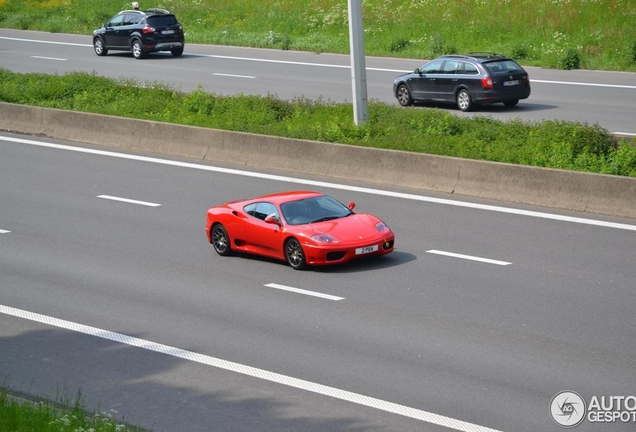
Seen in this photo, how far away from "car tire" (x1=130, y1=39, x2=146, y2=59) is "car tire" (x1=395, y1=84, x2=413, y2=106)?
17152 mm

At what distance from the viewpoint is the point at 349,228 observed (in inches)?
668

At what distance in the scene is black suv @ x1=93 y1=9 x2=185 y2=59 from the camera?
4667 centimetres

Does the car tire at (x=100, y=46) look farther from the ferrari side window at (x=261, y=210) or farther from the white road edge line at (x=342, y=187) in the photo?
the ferrari side window at (x=261, y=210)

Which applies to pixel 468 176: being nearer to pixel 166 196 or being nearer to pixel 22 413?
pixel 166 196

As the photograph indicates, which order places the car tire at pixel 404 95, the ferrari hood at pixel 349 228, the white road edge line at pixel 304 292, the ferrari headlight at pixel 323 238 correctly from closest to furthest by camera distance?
the white road edge line at pixel 304 292 → the ferrari headlight at pixel 323 238 → the ferrari hood at pixel 349 228 → the car tire at pixel 404 95

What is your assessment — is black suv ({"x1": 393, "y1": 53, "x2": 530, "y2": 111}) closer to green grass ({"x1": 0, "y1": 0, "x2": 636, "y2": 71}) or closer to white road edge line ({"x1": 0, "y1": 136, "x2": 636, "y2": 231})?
green grass ({"x1": 0, "y1": 0, "x2": 636, "y2": 71})

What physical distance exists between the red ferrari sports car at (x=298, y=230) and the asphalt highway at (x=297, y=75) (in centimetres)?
1239

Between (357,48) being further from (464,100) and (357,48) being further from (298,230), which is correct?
(298,230)

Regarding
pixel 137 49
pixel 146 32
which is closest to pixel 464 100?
pixel 146 32

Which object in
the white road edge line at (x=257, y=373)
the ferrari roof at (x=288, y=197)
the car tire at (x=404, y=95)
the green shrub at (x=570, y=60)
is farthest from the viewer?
the green shrub at (x=570, y=60)

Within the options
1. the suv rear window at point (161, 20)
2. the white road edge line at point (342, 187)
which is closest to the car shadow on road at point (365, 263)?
the white road edge line at point (342, 187)

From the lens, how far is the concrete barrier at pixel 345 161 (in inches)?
798

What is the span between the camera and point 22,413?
32.4ft

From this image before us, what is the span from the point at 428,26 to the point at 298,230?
33.4 metres
